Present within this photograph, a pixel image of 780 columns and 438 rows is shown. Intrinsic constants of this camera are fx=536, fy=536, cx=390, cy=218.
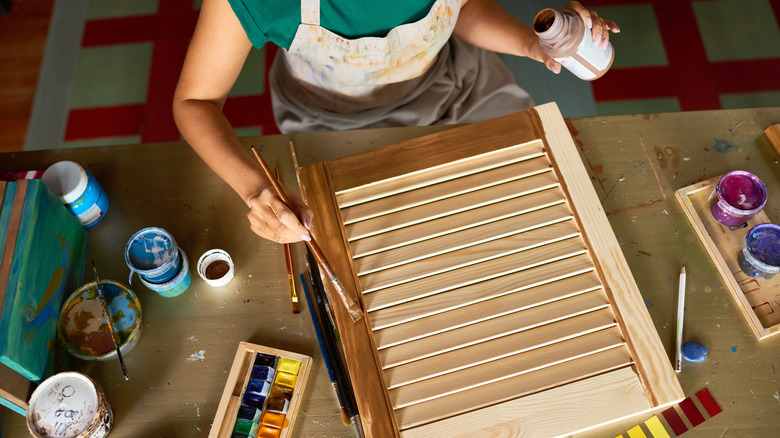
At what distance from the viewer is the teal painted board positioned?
0.76 metres

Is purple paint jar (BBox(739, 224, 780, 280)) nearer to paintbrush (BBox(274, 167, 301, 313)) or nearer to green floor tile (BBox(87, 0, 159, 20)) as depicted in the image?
paintbrush (BBox(274, 167, 301, 313))

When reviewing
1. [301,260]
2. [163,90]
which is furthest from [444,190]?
[163,90]

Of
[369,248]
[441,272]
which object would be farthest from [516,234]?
[369,248]

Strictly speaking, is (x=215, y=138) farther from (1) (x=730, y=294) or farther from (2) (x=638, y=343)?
(1) (x=730, y=294)

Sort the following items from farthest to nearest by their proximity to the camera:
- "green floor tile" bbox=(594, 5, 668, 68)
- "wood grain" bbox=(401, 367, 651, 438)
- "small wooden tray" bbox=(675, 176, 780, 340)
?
"green floor tile" bbox=(594, 5, 668, 68), "small wooden tray" bbox=(675, 176, 780, 340), "wood grain" bbox=(401, 367, 651, 438)

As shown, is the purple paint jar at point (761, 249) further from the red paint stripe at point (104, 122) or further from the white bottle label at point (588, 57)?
the red paint stripe at point (104, 122)

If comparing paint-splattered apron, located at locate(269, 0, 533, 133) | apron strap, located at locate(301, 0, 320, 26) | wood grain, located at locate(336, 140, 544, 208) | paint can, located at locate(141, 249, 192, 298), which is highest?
paint-splattered apron, located at locate(269, 0, 533, 133)

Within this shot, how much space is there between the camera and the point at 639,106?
1991 mm

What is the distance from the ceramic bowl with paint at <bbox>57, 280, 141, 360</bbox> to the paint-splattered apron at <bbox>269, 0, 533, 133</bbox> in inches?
21.6

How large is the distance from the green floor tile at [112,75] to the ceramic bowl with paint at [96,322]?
1.39 metres

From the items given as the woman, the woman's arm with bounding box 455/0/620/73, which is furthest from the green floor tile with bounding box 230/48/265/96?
the woman's arm with bounding box 455/0/620/73

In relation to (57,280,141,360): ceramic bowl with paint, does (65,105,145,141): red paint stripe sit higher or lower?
higher

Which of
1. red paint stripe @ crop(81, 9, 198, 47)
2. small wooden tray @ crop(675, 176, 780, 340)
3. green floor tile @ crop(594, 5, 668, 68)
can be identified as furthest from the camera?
red paint stripe @ crop(81, 9, 198, 47)

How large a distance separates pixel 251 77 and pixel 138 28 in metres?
0.54
